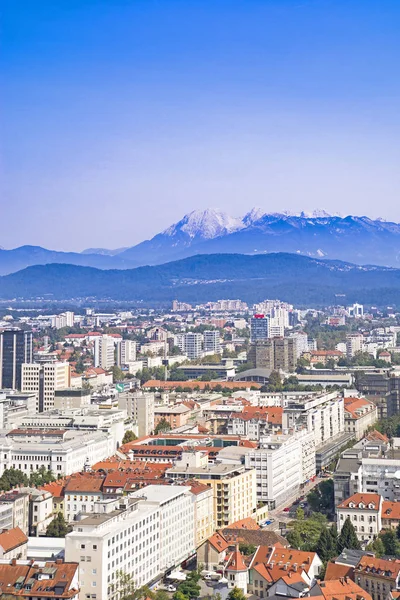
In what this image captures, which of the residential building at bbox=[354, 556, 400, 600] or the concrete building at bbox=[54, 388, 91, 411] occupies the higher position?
the concrete building at bbox=[54, 388, 91, 411]

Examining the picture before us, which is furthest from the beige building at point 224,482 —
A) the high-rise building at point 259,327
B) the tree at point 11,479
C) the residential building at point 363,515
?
the high-rise building at point 259,327

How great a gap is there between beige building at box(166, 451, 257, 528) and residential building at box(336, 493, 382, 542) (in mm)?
2120

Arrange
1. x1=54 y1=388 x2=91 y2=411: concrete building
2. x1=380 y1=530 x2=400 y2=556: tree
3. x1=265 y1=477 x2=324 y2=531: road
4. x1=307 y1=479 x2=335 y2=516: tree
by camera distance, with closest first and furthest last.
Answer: x1=380 y1=530 x2=400 y2=556: tree → x1=265 y1=477 x2=324 y2=531: road → x1=307 y1=479 x2=335 y2=516: tree → x1=54 y1=388 x2=91 y2=411: concrete building

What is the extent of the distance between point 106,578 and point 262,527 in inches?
244

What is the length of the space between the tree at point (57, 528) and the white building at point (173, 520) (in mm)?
1415

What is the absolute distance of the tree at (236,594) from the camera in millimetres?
16500

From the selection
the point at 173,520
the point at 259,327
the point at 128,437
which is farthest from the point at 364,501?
the point at 259,327

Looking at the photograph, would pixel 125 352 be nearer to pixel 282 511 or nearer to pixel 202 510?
pixel 282 511

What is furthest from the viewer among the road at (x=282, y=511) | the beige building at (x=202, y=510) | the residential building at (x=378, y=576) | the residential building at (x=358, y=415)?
the residential building at (x=358, y=415)

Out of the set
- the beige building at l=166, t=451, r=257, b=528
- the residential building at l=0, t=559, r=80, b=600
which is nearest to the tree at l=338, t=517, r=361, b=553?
the beige building at l=166, t=451, r=257, b=528

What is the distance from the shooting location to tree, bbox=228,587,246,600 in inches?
650

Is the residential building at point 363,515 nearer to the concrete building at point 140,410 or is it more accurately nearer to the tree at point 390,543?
the tree at point 390,543

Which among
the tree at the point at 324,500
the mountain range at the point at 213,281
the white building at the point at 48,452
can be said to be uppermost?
the mountain range at the point at 213,281

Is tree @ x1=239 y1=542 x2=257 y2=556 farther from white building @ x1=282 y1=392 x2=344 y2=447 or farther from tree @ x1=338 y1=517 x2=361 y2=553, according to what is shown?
white building @ x1=282 y1=392 x2=344 y2=447
